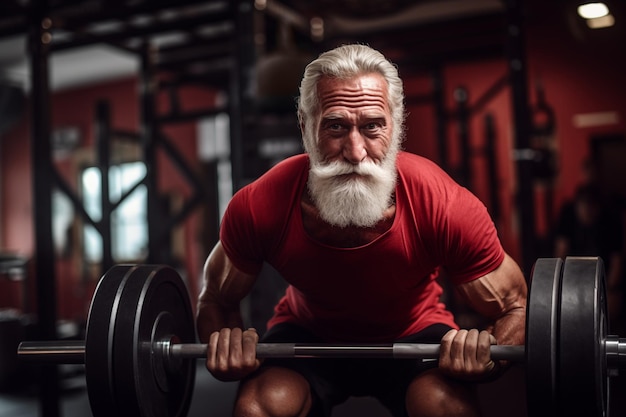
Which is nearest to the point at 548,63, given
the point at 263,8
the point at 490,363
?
the point at 263,8

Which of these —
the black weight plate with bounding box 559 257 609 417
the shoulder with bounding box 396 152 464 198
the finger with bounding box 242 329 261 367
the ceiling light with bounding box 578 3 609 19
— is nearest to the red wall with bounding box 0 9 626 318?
the ceiling light with bounding box 578 3 609 19

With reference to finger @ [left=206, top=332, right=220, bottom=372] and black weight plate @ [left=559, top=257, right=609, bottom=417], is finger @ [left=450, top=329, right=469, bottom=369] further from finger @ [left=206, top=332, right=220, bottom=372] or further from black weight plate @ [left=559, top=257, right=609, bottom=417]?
finger @ [left=206, top=332, right=220, bottom=372]

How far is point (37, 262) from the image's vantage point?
2.66 metres

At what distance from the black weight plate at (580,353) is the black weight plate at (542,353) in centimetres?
1

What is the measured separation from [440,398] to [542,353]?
0.78 feet

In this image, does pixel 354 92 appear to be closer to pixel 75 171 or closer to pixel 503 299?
pixel 503 299

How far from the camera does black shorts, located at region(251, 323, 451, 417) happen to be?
4.86 feet

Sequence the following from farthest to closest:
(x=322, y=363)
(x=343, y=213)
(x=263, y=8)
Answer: (x=263, y=8) < (x=322, y=363) < (x=343, y=213)

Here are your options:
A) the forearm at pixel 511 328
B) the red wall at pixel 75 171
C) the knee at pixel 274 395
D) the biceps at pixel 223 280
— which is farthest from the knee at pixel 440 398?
the red wall at pixel 75 171

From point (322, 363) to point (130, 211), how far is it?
5535mm

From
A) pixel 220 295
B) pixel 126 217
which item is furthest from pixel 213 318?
pixel 126 217

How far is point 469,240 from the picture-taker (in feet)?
4.46

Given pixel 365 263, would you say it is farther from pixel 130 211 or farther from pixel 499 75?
pixel 130 211

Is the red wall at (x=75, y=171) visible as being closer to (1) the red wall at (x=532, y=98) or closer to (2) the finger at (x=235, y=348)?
(1) the red wall at (x=532, y=98)
